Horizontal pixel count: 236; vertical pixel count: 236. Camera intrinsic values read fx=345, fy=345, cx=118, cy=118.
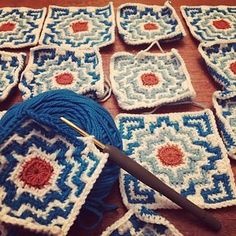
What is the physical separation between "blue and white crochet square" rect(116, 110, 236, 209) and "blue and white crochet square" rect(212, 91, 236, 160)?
0.02 meters

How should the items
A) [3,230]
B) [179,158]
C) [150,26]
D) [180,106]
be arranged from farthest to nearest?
[150,26] → [180,106] → [179,158] → [3,230]

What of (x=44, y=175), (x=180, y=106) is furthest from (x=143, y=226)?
(x=180, y=106)

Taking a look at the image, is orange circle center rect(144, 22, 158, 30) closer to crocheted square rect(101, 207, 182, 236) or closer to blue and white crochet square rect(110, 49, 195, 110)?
blue and white crochet square rect(110, 49, 195, 110)

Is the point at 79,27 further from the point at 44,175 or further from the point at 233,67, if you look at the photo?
the point at 44,175

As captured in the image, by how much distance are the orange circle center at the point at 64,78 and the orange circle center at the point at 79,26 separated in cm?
22

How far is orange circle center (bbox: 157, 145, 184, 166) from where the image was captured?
81 centimetres

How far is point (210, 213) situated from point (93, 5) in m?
0.84

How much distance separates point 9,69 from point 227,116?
2.04 ft

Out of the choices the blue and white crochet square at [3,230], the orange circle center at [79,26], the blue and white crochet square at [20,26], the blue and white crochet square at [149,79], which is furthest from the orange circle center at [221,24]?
the blue and white crochet square at [3,230]

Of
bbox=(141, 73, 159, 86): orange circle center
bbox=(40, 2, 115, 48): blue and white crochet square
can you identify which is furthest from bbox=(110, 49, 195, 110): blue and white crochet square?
bbox=(40, 2, 115, 48): blue and white crochet square

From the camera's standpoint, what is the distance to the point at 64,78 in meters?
0.98

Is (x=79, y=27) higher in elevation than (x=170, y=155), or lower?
higher

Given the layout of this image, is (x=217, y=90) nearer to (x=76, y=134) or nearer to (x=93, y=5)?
(x=76, y=134)

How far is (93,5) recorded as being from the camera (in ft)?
4.07
